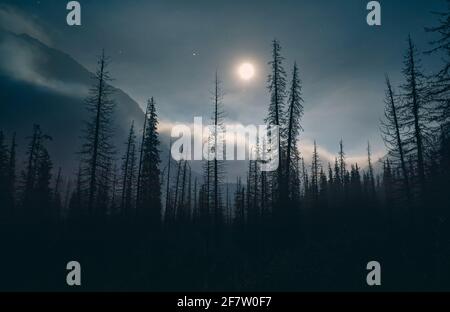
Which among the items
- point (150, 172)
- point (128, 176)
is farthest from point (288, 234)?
point (128, 176)

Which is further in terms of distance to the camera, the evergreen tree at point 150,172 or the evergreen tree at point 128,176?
the evergreen tree at point 128,176

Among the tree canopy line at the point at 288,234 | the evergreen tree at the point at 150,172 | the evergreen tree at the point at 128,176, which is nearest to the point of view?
the tree canopy line at the point at 288,234

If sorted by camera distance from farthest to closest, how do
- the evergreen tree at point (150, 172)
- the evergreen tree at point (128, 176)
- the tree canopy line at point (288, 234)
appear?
the evergreen tree at point (128, 176) → the evergreen tree at point (150, 172) → the tree canopy line at point (288, 234)

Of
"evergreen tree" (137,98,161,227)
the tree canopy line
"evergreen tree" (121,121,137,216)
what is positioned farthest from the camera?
"evergreen tree" (121,121,137,216)

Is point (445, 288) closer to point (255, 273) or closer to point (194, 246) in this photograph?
point (255, 273)

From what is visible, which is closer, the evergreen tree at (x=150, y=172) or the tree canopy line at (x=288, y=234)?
the tree canopy line at (x=288, y=234)

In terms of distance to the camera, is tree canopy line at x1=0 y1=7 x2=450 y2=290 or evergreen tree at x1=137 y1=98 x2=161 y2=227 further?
evergreen tree at x1=137 y1=98 x2=161 y2=227

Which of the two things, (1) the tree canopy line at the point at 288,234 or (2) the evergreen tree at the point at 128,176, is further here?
(2) the evergreen tree at the point at 128,176

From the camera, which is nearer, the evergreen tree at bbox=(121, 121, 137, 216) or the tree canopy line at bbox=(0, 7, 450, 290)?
the tree canopy line at bbox=(0, 7, 450, 290)

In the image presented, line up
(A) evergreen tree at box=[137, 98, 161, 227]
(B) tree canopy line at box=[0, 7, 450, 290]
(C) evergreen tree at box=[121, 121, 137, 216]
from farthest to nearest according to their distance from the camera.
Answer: (C) evergreen tree at box=[121, 121, 137, 216], (A) evergreen tree at box=[137, 98, 161, 227], (B) tree canopy line at box=[0, 7, 450, 290]

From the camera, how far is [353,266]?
15.2m
